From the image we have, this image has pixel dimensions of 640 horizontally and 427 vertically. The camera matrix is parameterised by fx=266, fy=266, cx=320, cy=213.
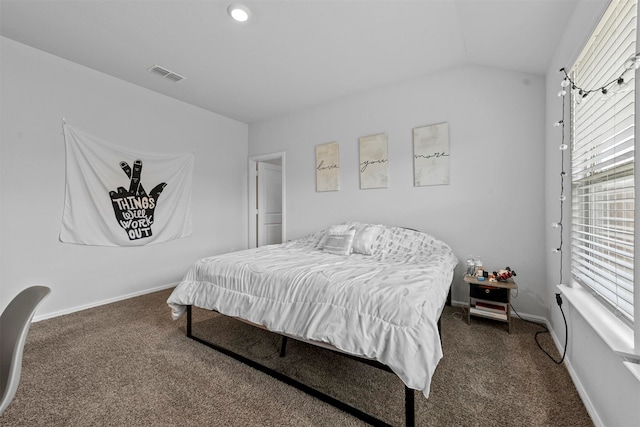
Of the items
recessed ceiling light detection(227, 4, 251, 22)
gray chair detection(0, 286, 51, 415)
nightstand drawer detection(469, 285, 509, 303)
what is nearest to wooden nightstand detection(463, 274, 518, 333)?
nightstand drawer detection(469, 285, 509, 303)

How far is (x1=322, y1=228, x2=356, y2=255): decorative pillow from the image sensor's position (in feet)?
9.01

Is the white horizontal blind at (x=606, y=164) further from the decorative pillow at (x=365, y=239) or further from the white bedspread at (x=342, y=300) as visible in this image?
the decorative pillow at (x=365, y=239)

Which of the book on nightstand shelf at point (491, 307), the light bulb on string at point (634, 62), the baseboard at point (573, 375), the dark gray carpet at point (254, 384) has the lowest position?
the dark gray carpet at point (254, 384)

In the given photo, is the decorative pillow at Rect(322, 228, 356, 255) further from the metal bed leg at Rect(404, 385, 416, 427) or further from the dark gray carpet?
the metal bed leg at Rect(404, 385, 416, 427)

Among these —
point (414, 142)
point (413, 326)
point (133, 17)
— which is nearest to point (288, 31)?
point (133, 17)

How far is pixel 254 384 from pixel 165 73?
128 inches

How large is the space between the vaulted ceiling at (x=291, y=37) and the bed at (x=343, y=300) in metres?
1.88

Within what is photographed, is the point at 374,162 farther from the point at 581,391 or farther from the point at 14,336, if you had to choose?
the point at 14,336

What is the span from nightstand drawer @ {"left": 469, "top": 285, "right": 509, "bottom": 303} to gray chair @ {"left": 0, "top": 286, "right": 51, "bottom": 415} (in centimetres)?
283

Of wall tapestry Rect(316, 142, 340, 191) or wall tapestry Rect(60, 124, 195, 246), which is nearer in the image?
wall tapestry Rect(60, 124, 195, 246)

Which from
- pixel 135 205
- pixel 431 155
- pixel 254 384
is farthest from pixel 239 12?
pixel 254 384

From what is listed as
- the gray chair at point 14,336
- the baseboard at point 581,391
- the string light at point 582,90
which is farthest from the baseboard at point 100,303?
the string light at point 582,90

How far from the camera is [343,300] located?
1462 millimetres

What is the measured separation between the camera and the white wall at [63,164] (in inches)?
96.8
